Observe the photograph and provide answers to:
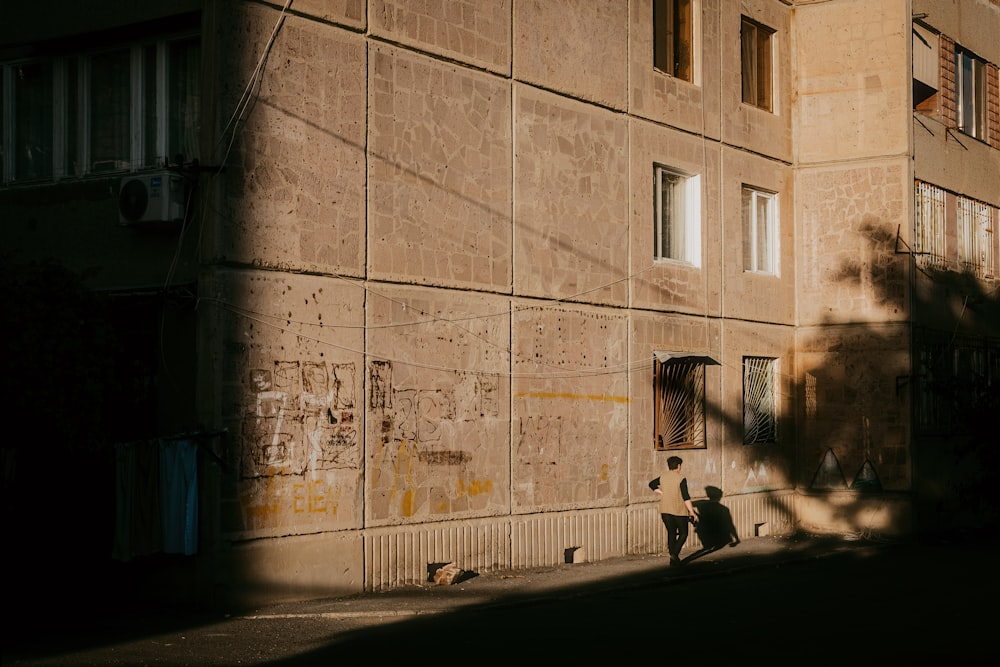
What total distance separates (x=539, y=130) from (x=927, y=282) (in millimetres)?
9504

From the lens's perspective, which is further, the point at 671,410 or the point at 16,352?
the point at 671,410

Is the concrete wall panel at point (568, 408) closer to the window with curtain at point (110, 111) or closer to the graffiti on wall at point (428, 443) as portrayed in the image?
the graffiti on wall at point (428, 443)

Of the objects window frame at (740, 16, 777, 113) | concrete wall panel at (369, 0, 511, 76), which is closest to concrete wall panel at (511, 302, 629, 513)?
concrete wall panel at (369, 0, 511, 76)

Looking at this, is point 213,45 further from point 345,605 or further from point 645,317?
point 645,317

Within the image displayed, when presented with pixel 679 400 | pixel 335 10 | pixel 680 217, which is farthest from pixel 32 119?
pixel 679 400

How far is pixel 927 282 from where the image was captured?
24.5m

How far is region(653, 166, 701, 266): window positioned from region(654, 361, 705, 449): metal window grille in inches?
70.5

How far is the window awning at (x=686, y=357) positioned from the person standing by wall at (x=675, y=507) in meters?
2.40

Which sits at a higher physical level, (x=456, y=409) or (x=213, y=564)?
(x=456, y=409)

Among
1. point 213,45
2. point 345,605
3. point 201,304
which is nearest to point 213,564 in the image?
point 345,605

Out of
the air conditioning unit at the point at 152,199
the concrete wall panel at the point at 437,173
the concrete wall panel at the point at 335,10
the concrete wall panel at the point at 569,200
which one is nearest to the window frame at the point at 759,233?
the concrete wall panel at the point at 569,200

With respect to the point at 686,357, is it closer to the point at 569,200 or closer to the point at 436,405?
the point at 569,200

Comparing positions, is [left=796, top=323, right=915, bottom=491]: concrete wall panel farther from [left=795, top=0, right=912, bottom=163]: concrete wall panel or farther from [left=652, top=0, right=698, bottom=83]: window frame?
[left=652, top=0, right=698, bottom=83]: window frame

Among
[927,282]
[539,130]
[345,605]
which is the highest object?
[539,130]
